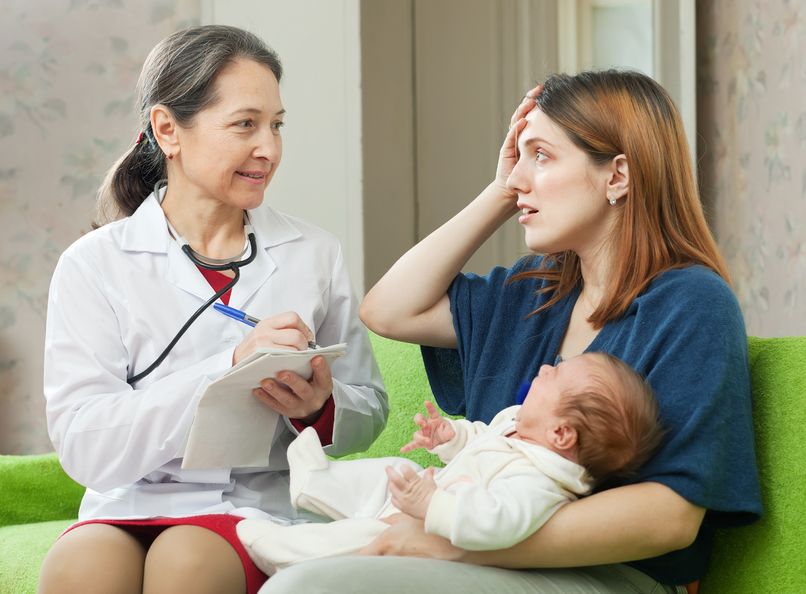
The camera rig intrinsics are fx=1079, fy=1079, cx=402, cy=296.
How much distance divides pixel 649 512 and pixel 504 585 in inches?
8.3

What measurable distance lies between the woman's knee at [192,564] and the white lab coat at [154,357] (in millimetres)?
129

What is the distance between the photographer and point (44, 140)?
3.71 metres

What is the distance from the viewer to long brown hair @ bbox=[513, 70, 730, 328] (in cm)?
164

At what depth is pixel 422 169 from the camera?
12.4 feet

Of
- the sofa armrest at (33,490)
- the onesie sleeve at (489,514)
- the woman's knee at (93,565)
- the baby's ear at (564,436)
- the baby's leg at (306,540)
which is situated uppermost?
the baby's ear at (564,436)

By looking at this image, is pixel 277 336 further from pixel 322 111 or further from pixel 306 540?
pixel 322 111

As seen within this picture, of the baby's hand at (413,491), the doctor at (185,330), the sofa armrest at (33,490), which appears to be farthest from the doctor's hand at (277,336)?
the sofa armrest at (33,490)

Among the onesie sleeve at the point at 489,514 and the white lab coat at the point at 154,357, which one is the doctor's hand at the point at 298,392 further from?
the onesie sleeve at the point at 489,514

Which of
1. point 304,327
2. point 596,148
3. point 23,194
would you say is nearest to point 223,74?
point 304,327

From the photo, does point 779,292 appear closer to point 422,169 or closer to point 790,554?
point 422,169

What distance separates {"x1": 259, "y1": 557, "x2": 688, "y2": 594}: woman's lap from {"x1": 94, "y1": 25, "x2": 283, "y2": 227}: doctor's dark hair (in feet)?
3.02

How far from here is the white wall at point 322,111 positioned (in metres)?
3.25

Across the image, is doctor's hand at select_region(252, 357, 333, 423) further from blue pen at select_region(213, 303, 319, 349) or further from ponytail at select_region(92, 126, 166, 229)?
ponytail at select_region(92, 126, 166, 229)

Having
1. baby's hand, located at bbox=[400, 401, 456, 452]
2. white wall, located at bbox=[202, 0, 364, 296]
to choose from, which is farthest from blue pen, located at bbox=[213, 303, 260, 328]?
white wall, located at bbox=[202, 0, 364, 296]
